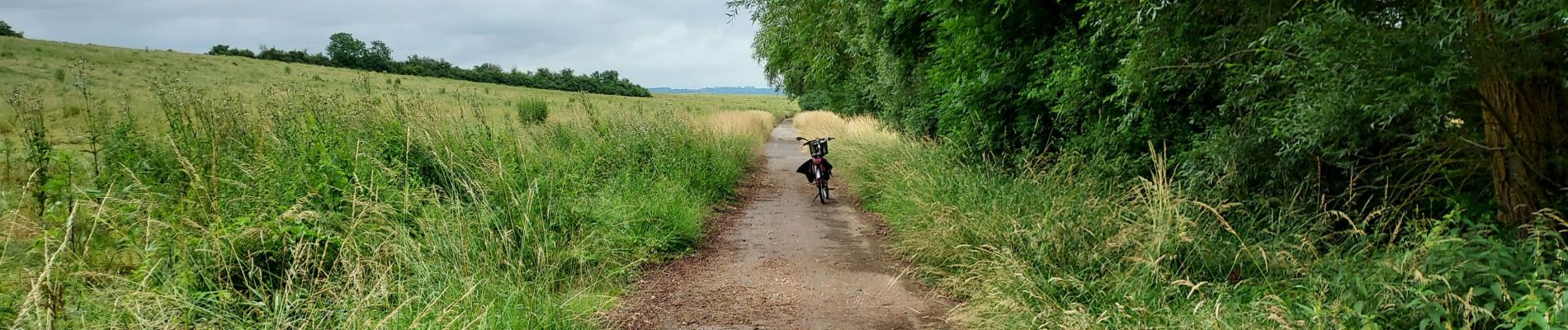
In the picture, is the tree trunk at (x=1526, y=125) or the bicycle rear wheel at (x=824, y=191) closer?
the tree trunk at (x=1526, y=125)

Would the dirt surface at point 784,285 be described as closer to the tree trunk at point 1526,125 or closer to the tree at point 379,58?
the tree trunk at point 1526,125

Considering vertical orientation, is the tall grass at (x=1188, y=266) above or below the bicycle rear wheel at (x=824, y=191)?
above

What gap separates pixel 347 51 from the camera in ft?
258

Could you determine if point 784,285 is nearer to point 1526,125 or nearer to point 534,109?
point 1526,125

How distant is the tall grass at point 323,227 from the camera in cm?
354

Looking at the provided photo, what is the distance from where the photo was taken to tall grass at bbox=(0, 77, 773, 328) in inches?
139

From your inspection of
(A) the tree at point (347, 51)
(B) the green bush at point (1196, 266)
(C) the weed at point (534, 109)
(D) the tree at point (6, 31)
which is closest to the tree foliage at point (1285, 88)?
(B) the green bush at point (1196, 266)

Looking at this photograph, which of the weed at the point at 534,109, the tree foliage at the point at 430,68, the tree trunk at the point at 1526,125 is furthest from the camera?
the tree foliage at the point at 430,68

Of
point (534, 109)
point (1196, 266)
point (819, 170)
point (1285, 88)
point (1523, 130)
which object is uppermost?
point (1285, 88)

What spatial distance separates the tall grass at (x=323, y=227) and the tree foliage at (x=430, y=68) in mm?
60006

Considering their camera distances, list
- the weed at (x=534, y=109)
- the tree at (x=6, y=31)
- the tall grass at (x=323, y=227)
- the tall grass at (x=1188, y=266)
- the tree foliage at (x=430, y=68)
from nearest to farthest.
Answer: the tall grass at (x=1188, y=266) < the tall grass at (x=323, y=227) < the weed at (x=534, y=109) < the tree at (x=6, y=31) < the tree foliage at (x=430, y=68)

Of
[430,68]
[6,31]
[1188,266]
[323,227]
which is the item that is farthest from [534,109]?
[430,68]

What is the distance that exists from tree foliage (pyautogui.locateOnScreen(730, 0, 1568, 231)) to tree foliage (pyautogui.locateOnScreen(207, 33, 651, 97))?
61.8m

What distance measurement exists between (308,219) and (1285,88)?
19.5 ft
